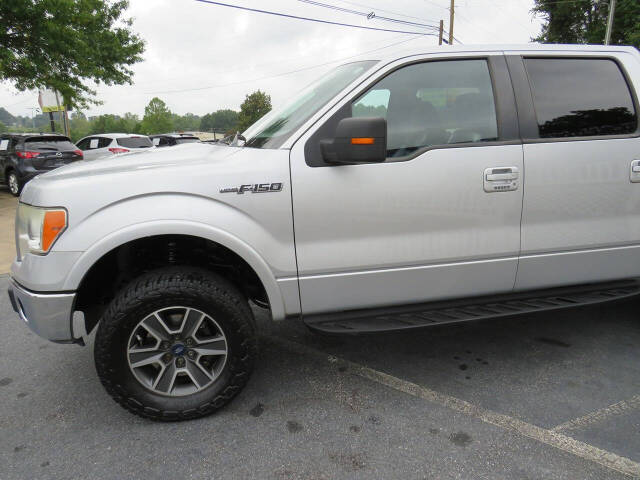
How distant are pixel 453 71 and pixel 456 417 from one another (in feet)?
6.45

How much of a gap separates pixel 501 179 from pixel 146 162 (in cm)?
198

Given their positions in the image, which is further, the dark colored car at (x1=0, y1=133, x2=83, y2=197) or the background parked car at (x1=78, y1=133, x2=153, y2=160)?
the background parked car at (x1=78, y1=133, x2=153, y2=160)

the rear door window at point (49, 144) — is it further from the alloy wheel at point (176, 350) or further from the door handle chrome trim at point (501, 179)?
the door handle chrome trim at point (501, 179)

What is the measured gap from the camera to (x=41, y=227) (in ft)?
7.10

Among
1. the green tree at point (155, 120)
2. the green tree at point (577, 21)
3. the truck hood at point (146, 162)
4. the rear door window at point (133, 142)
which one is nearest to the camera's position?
the truck hood at point (146, 162)

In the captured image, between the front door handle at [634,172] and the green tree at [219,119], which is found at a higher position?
the green tree at [219,119]

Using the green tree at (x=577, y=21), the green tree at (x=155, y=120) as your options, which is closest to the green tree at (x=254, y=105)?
the green tree at (x=155, y=120)

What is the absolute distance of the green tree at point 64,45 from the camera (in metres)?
12.1

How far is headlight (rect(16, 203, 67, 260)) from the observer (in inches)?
84.4

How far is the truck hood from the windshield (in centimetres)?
22

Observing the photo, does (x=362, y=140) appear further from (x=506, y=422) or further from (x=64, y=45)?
(x=64, y=45)

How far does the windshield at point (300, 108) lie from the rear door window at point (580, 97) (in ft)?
3.43

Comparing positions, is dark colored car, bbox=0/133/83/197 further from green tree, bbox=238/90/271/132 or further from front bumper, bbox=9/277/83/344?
green tree, bbox=238/90/271/132

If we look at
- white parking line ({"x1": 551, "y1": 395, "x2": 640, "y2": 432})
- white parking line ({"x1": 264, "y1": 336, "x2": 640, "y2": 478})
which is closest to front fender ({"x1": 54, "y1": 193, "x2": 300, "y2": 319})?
white parking line ({"x1": 264, "y1": 336, "x2": 640, "y2": 478})
